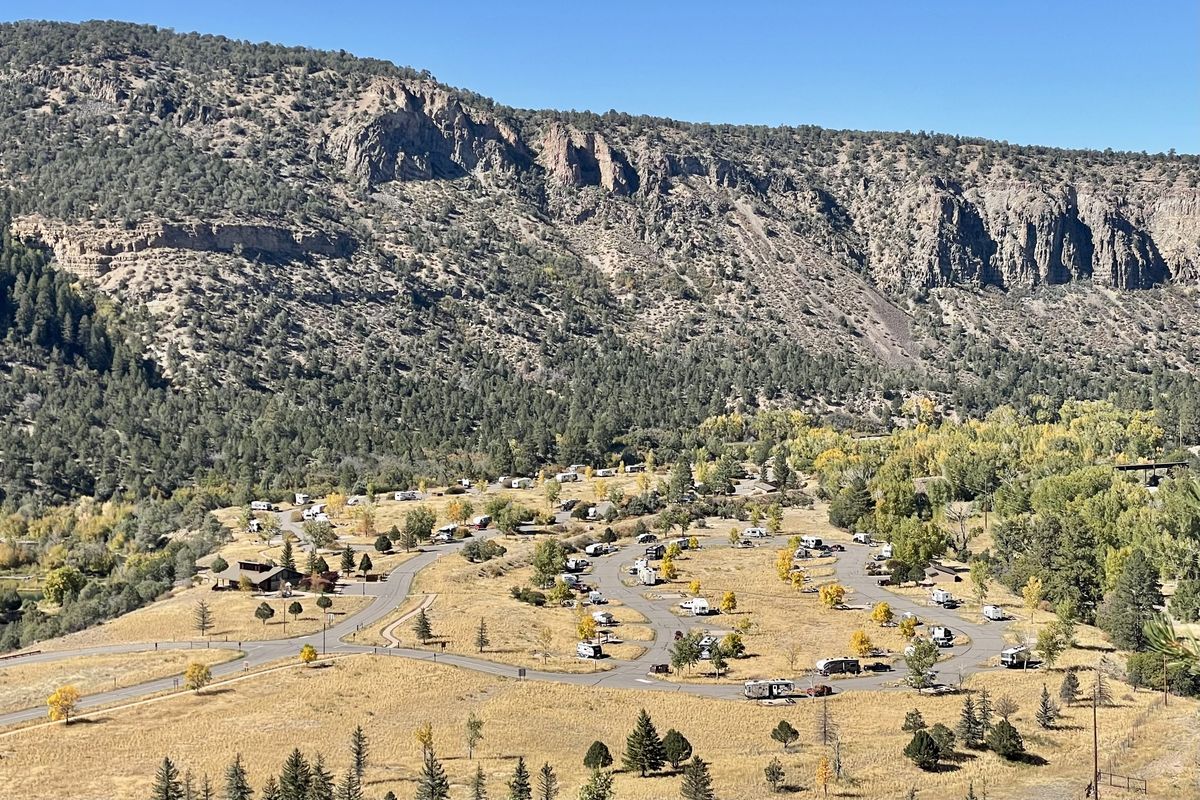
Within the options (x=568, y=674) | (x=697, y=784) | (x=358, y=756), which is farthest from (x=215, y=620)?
(x=697, y=784)

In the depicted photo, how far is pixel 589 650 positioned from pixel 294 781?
32530 millimetres

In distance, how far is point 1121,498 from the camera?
10525 centimetres

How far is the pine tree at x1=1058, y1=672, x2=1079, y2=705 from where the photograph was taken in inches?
2689

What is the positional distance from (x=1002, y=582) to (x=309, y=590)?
2328 inches

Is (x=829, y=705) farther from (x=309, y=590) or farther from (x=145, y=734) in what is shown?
(x=309, y=590)

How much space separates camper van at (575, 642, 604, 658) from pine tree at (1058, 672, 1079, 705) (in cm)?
2869

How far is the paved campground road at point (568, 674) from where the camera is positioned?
71.7 metres

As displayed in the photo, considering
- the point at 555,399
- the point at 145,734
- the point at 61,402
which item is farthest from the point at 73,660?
the point at 555,399

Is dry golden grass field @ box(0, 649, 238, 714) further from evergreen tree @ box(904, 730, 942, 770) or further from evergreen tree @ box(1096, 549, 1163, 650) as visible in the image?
evergreen tree @ box(1096, 549, 1163, 650)

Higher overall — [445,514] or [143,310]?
[143,310]

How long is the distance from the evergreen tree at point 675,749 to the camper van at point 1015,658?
28.8 m

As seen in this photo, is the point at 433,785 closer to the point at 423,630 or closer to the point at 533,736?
the point at 533,736

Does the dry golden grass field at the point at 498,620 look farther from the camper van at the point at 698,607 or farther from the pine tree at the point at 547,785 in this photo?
the pine tree at the point at 547,785

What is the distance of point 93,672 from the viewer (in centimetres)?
7450
